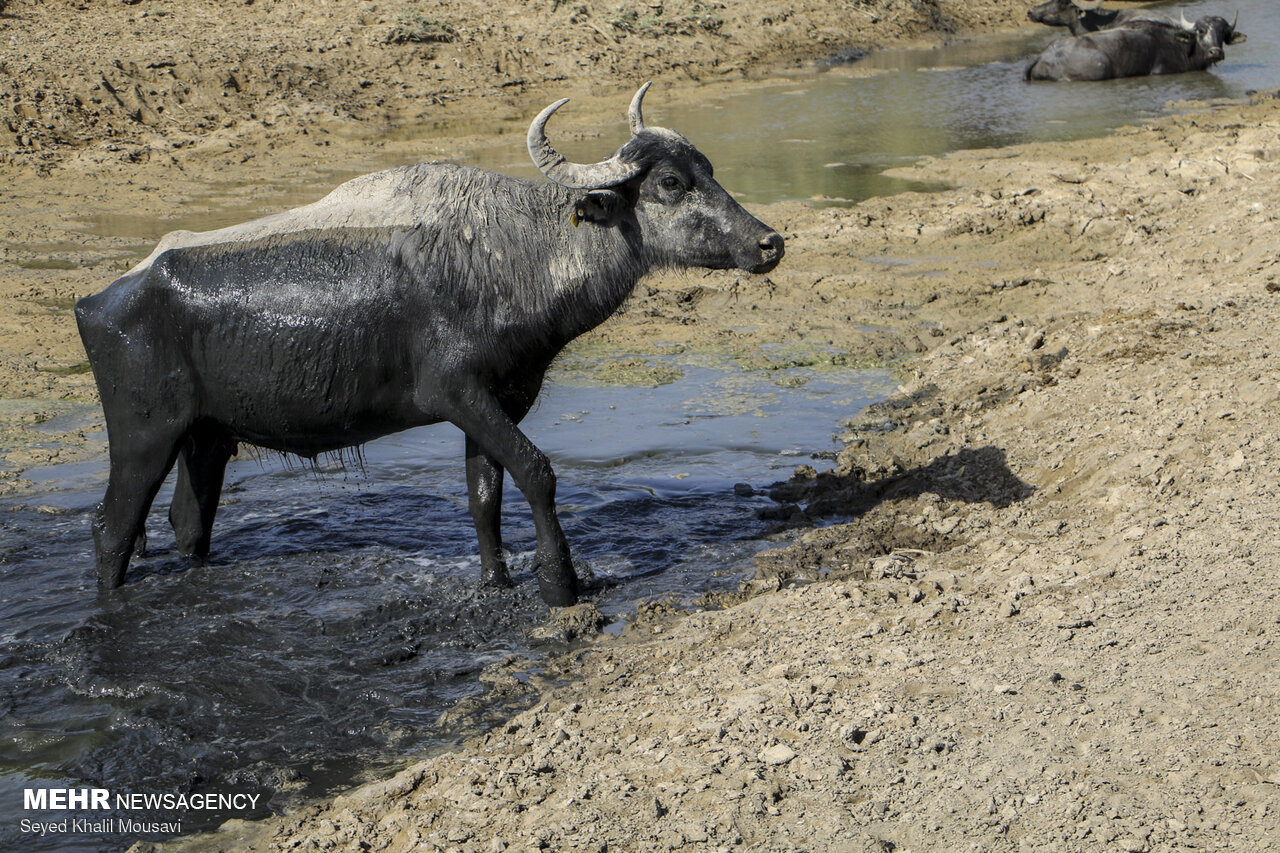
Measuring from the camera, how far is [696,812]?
12.5ft

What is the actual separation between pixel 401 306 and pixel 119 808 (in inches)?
94.6

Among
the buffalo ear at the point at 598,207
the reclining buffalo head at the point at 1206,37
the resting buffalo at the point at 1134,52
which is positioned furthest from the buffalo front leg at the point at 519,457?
the reclining buffalo head at the point at 1206,37

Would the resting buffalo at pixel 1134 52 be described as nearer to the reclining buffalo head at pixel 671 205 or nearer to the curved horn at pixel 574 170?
the reclining buffalo head at pixel 671 205

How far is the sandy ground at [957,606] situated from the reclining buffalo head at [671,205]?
1585 millimetres

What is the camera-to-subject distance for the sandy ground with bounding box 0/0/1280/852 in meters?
3.71

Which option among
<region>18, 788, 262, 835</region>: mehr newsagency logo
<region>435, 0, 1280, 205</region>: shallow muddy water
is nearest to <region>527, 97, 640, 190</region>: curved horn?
<region>18, 788, 262, 835</region>: mehr newsagency logo

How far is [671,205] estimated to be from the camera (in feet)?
19.3

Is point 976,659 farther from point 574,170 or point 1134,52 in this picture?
point 1134,52

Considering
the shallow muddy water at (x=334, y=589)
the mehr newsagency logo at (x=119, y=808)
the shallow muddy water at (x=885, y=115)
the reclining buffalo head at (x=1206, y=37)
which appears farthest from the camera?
the reclining buffalo head at (x=1206, y=37)

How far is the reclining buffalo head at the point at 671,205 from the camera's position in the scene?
18.9ft

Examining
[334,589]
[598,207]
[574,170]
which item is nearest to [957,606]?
[598,207]

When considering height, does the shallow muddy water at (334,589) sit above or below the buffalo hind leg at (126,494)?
below

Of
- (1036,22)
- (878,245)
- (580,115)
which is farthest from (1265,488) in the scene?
(1036,22)

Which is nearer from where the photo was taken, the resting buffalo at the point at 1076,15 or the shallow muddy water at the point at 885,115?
the shallow muddy water at the point at 885,115
